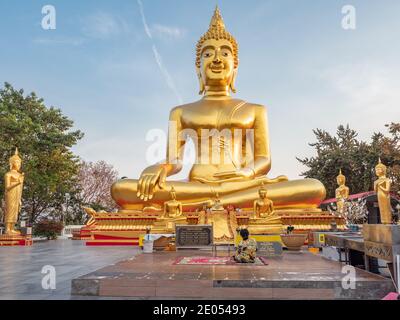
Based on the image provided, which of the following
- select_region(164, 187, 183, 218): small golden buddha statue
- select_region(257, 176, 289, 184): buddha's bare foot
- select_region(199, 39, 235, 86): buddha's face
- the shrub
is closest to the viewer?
select_region(164, 187, 183, 218): small golden buddha statue

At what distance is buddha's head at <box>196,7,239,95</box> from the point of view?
43.2 feet

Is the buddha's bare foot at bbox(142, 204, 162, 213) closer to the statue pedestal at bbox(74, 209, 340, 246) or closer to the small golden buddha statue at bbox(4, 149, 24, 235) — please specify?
the statue pedestal at bbox(74, 209, 340, 246)

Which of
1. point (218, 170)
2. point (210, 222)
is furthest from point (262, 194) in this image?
point (218, 170)

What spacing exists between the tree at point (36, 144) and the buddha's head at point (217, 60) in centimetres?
746

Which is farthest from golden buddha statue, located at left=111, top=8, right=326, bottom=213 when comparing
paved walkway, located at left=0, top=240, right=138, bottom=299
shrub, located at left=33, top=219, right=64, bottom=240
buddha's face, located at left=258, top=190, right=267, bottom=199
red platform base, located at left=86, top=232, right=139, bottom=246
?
shrub, located at left=33, top=219, right=64, bottom=240

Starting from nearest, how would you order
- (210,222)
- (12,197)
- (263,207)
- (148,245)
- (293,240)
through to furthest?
(148,245), (293,240), (210,222), (263,207), (12,197)

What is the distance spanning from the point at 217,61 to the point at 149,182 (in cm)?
431

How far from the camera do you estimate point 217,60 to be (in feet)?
42.8

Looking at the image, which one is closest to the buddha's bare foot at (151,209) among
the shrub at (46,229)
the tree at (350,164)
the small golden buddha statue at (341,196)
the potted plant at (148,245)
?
the potted plant at (148,245)

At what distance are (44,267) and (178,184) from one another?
18.2 feet

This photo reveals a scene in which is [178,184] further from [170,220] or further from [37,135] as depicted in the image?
[37,135]

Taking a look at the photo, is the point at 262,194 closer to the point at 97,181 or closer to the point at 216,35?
the point at 216,35

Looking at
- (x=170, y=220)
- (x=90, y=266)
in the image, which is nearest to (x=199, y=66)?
(x=170, y=220)

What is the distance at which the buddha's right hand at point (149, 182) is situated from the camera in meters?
11.5
